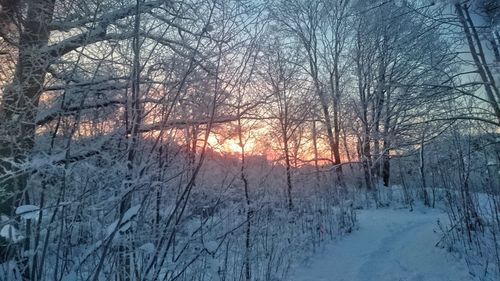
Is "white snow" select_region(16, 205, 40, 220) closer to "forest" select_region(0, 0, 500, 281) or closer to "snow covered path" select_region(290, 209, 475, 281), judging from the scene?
"forest" select_region(0, 0, 500, 281)

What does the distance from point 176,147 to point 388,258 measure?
561 cm

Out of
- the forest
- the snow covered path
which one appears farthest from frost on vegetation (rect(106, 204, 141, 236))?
the snow covered path

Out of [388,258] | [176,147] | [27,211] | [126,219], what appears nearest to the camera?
[27,211]

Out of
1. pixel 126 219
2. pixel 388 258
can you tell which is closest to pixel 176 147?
pixel 126 219

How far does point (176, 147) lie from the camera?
3.45m

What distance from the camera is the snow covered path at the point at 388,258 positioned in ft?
20.9

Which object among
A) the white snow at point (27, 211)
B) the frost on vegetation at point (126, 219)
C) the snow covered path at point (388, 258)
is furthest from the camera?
the snow covered path at point (388, 258)

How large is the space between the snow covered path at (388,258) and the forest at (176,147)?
0.13m

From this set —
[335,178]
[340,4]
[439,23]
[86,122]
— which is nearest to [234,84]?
[86,122]

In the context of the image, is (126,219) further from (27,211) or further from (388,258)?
(388,258)

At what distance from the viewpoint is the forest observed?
279cm

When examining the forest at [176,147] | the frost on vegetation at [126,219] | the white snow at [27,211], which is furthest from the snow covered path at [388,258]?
the white snow at [27,211]

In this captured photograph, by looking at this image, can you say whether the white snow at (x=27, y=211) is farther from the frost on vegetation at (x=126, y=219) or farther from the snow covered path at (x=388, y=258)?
the snow covered path at (x=388, y=258)

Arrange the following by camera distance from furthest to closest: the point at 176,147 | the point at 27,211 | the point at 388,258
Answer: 1. the point at 388,258
2. the point at 176,147
3. the point at 27,211
